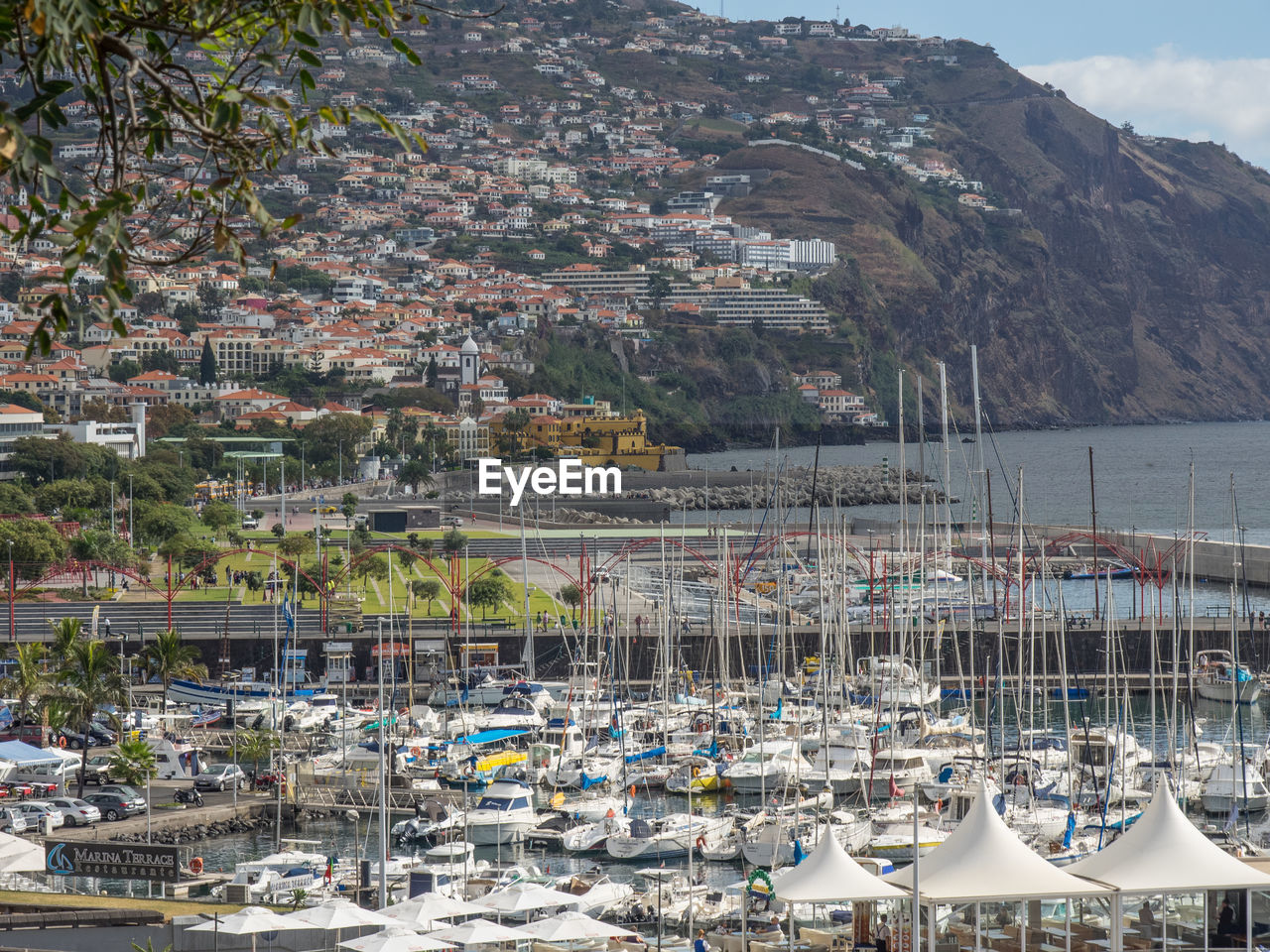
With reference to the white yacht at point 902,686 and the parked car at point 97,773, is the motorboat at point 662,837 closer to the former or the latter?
the white yacht at point 902,686

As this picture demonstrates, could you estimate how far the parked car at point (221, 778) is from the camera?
28.1 m

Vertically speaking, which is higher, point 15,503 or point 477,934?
point 15,503

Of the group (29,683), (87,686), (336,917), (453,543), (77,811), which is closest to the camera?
(336,917)

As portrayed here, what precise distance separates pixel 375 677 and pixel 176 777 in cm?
967

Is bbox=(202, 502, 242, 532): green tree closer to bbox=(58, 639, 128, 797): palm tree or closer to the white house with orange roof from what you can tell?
bbox=(58, 639, 128, 797): palm tree

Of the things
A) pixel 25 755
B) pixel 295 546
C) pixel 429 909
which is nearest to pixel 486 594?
pixel 295 546

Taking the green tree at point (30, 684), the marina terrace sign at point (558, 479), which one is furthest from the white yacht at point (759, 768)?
the marina terrace sign at point (558, 479)

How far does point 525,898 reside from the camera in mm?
17891

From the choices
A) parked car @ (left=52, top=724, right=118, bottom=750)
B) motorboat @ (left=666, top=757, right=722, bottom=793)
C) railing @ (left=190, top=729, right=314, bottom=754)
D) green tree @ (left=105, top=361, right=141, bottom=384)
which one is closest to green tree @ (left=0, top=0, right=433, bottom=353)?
motorboat @ (left=666, top=757, right=722, bottom=793)

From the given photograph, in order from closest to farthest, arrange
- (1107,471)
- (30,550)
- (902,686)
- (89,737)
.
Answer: (89,737) → (902,686) → (30,550) → (1107,471)

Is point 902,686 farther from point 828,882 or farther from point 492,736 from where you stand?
point 828,882

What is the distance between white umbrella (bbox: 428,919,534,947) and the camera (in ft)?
49.6

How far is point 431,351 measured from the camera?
461 feet

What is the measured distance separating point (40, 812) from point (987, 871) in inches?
667
